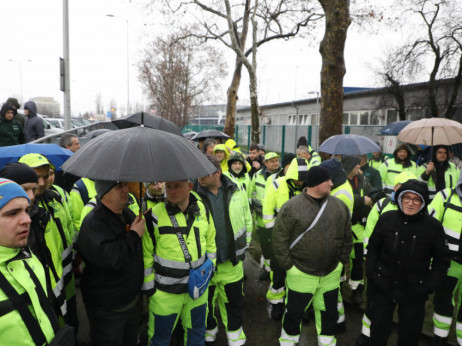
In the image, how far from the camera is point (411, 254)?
3057 mm

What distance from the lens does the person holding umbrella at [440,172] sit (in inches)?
210

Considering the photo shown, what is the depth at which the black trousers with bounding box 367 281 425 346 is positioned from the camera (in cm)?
314

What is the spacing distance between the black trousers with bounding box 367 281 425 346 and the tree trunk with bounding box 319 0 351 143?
473 centimetres

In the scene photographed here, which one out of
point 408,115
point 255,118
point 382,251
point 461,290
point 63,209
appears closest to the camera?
point 63,209

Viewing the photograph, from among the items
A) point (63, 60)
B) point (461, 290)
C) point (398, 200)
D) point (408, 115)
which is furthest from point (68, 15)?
point (408, 115)

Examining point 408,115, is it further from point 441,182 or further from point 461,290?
point 461,290

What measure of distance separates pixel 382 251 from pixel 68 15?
32.0 feet

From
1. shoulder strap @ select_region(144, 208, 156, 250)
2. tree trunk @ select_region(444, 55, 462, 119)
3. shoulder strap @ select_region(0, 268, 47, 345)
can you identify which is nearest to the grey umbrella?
shoulder strap @ select_region(0, 268, 47, 345)

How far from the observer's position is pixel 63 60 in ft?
29.2

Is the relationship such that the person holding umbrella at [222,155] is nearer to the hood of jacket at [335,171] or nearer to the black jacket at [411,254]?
the hood of jacket at [335,171]

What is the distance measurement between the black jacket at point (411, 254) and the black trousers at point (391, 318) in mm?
98

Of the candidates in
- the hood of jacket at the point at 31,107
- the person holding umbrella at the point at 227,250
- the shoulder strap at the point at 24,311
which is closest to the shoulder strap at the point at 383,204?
the person holding umbrella at the point at 227,250

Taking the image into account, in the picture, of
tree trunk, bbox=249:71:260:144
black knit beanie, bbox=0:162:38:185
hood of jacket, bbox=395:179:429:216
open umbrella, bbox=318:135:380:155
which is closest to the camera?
black knit beanie, bbox=0:162:38:185

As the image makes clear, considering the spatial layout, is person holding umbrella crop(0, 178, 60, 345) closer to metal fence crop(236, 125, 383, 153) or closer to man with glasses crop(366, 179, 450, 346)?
man with glasses crop(366, 179, 450, 346)
